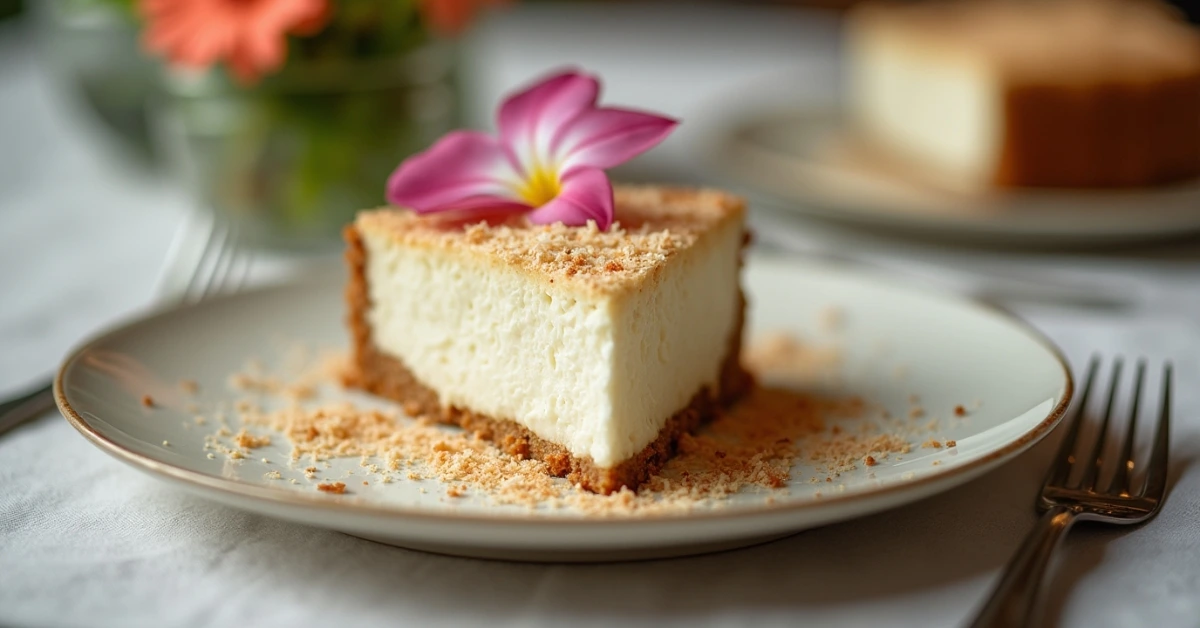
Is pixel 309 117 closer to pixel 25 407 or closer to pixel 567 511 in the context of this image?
pixel 25 407

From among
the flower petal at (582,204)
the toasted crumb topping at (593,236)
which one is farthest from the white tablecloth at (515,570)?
the flower petal at (582,204)

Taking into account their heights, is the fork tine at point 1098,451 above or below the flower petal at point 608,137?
below

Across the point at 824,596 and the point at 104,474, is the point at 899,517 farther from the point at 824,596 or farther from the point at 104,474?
the point at 104,474

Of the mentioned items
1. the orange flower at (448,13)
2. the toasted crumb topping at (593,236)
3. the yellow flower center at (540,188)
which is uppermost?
the orange flower at (448,13)

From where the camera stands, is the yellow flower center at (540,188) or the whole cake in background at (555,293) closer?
the whole cake in background at (555,293)

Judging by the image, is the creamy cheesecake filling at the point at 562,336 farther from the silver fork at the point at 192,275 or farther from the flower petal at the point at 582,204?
the silver fork at the point at 192,275

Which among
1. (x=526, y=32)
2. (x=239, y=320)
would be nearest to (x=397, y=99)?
(x=239, y=320)
